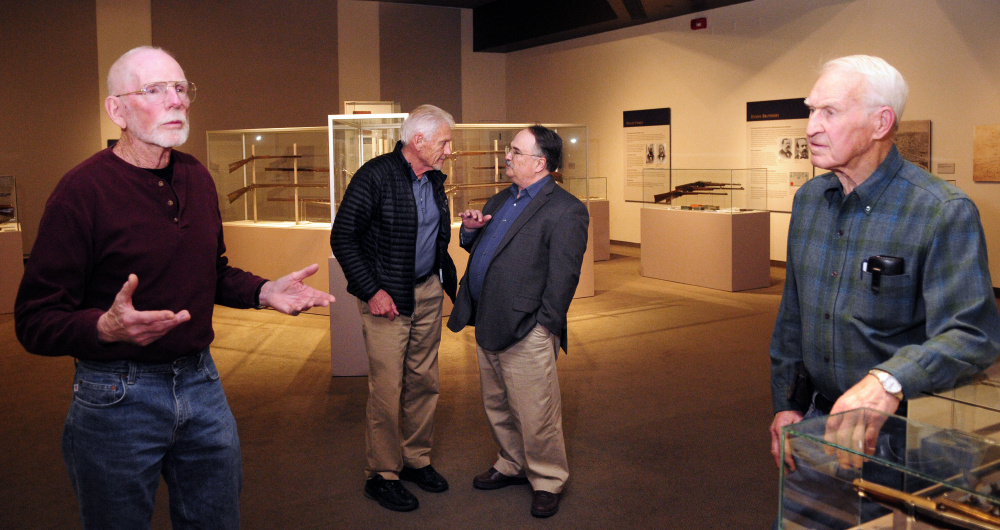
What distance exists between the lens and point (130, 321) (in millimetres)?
1625

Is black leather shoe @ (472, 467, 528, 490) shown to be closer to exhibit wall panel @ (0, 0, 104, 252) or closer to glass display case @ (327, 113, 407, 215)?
glass display case @ (327, 113, 407, 215)

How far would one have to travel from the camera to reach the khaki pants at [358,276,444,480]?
137 inches

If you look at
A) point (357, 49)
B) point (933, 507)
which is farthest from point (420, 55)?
point (933, 507)

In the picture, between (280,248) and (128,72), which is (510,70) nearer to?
(280,248)

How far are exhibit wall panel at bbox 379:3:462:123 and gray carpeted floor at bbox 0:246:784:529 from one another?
8.38 metres

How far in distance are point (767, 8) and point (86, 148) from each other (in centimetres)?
997

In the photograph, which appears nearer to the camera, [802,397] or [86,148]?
[802,397]

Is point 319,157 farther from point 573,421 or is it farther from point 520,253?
point 520,253

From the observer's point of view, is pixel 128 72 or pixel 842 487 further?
pixel 128 72

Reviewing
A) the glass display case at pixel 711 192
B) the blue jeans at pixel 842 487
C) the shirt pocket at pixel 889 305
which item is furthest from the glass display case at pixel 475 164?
the blue jeans at pixel 842 487

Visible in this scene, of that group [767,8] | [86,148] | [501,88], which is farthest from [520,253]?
[501,88]

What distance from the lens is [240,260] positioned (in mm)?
8727

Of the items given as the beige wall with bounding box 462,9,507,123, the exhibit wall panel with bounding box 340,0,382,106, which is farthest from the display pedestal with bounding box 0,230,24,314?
the beige wall with bounding box 462,9,507,123

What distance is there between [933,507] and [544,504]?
2.39 meters
